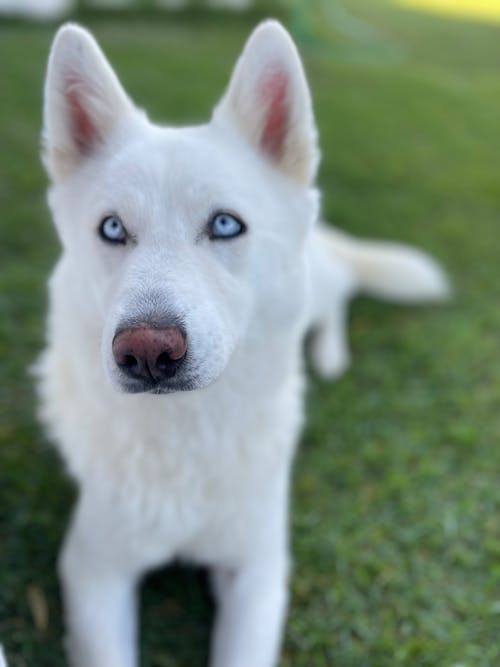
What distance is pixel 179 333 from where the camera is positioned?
1.53 meters

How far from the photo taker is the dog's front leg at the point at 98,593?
1.97m

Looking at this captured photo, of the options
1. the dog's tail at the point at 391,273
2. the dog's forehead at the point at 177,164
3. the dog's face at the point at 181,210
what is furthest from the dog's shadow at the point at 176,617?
the dog's tail at the point at 391,273

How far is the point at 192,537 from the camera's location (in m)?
2.08

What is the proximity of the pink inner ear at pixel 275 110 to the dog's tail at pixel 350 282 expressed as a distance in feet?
4.51

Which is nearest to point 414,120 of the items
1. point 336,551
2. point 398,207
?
point 398,207

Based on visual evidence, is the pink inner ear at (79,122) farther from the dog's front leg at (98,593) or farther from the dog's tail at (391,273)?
the dog's tail at (391,273)

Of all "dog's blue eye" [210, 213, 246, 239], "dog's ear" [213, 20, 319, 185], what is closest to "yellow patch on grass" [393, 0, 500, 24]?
"dog's ear" [213, 20, 319, 185]

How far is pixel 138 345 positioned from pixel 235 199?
1.60ft

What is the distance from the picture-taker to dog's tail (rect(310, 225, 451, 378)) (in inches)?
133

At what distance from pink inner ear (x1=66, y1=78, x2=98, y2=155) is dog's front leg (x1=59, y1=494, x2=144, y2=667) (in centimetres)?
104

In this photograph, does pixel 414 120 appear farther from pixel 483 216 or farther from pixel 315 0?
pixel 315 0

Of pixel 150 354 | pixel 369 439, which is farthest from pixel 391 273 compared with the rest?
pixel 150 354

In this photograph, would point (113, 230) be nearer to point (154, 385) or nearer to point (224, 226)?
point (224, 226)

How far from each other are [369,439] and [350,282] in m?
1.05
